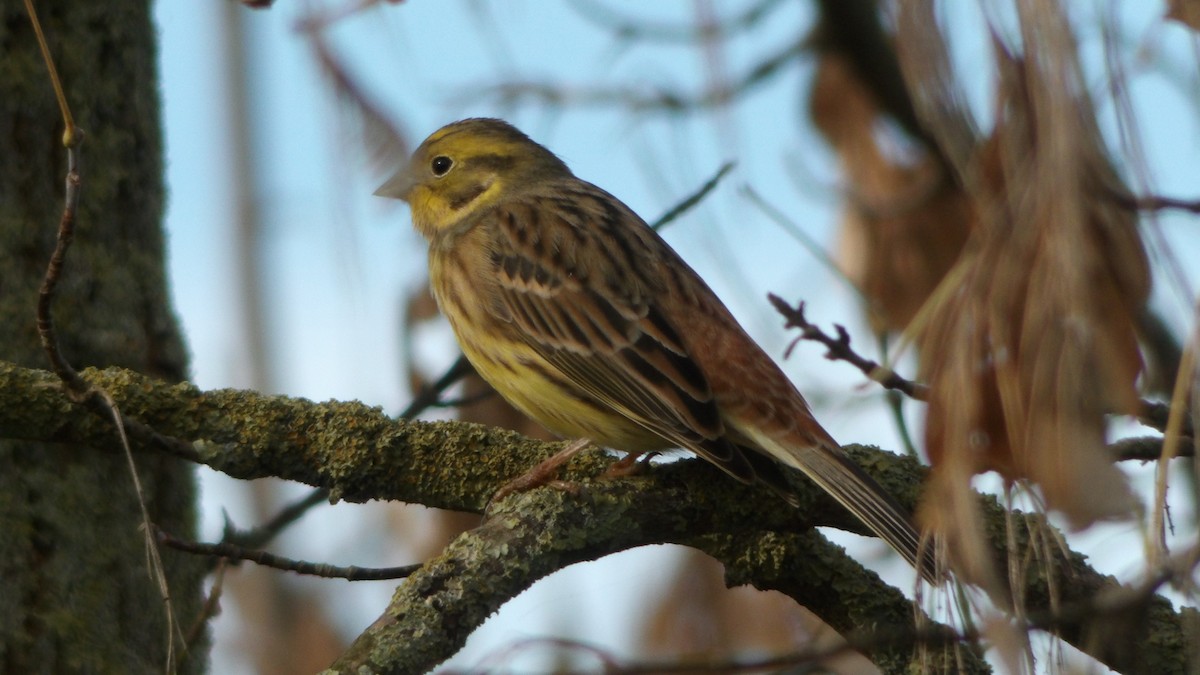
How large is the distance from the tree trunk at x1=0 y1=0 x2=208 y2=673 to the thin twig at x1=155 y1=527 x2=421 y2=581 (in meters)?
0.77

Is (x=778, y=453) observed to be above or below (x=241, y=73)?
below

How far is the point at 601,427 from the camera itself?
14.8ft

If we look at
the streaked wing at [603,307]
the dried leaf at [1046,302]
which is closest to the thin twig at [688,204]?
the streaked wing at [603,307]

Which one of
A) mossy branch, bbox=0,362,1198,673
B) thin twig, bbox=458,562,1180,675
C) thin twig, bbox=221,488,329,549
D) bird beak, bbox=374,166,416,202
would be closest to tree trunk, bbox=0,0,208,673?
thin twig, bbox=221,488,329,549

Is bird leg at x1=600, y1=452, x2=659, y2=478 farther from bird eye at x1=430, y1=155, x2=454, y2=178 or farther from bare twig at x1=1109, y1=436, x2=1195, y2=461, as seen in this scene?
bird eye at x1=430, y1=155, x2=454, y2=178

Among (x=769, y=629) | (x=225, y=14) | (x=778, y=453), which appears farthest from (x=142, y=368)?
(x=225, y=14)

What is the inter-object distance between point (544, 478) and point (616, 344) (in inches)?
41.0

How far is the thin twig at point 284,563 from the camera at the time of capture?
313 centimetres

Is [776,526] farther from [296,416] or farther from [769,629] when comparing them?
[769,629]

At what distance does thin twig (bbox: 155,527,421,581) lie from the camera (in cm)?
313

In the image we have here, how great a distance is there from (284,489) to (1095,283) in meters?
8.04

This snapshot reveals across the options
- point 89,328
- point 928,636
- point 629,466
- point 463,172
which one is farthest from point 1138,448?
point 463,172

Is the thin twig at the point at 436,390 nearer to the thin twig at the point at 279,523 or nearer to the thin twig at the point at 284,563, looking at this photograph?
the thin twig at the point at 279,523

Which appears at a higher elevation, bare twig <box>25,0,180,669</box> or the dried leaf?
bare twig <box>25,0,180,669</box>
